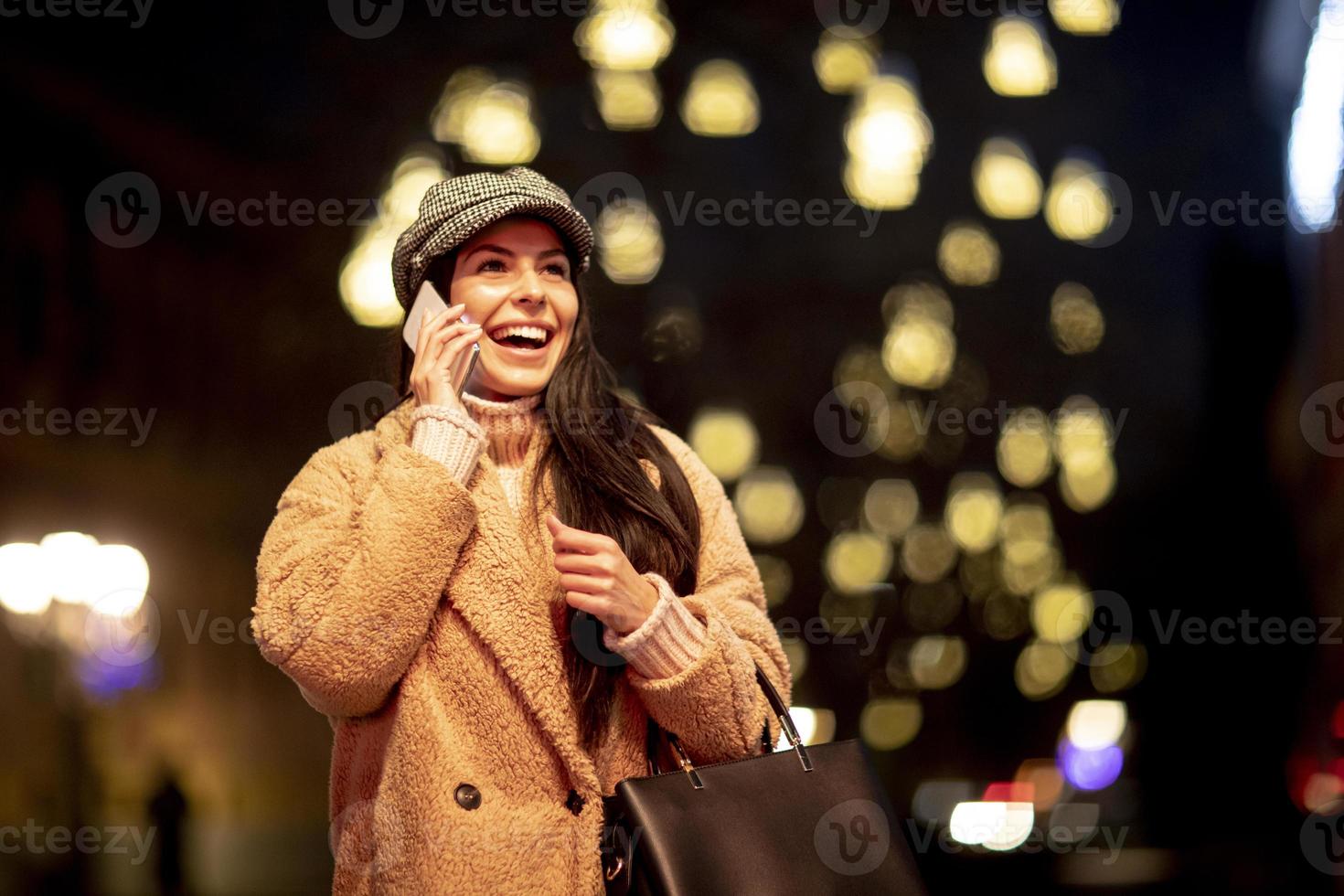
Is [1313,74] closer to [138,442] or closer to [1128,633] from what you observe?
[1128,633]

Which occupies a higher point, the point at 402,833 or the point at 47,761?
the point at 47,761

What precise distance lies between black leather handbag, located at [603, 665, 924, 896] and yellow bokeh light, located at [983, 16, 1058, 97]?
12.3 feet

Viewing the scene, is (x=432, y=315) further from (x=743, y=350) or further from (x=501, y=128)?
(x=743, y=350)

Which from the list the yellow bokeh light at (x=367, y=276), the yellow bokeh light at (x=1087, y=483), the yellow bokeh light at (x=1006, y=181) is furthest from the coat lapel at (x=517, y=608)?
the yellow bokeh light at (x=1087, y=483)

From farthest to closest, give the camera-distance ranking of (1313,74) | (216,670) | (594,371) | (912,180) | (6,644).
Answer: (912,180)
(1313,74)
(216,670)
(6,644)
(594,371)

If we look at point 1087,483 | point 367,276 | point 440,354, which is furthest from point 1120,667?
point 440,354

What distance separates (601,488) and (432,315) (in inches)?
14.8

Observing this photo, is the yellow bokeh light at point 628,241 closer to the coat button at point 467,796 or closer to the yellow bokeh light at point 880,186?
the yellow bokeh light at point 880,186

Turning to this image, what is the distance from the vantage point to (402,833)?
63.6 inches

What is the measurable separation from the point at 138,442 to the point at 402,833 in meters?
2.52

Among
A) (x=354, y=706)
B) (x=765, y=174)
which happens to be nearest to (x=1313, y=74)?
(x=765, y=174)

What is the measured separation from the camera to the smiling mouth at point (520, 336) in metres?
1.89

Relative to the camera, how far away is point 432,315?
6.06 ft

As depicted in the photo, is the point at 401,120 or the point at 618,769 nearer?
the point at 618,769
